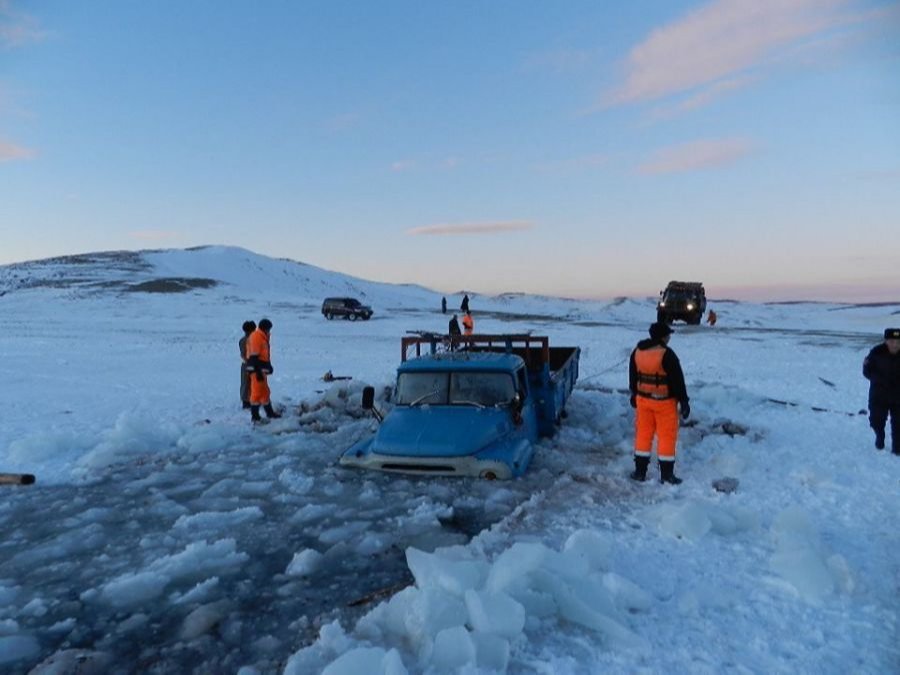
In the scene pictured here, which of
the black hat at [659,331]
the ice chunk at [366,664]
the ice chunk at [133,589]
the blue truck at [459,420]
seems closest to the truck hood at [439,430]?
the blue truck at [459,420]

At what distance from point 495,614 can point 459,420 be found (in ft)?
12.5

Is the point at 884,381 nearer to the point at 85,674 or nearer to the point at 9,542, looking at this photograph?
the point at 85,674

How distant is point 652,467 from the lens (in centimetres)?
805

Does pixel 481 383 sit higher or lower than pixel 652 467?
higher

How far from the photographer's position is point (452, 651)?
3.71 meters

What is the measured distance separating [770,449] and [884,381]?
1703 mm

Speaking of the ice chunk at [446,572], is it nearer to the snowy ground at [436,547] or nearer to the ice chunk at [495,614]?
the snowy ground at [436,547]

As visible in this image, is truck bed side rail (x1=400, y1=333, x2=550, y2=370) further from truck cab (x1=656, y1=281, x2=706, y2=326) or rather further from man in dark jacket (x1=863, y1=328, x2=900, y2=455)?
truck cab (x1=656, y1=281, x2=706, y2=326)

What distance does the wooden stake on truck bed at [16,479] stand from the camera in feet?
24.4

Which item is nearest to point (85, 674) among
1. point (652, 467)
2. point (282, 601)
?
point (282, 601)

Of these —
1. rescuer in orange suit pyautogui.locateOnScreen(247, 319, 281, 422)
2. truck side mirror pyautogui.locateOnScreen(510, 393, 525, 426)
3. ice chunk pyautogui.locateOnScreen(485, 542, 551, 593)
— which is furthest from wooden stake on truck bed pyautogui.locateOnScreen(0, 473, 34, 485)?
ice chunk pyautogui.locateOnScreen(485, 542, 551, 593)

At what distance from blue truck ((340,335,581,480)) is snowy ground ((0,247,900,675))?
0.91ft

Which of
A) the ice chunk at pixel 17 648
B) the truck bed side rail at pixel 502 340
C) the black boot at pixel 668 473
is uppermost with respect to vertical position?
the truck bed side rail at pixel 502 340

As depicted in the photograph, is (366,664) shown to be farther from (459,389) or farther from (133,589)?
(459,389)
